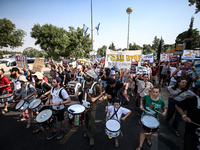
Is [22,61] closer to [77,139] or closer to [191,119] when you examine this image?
[77,139]

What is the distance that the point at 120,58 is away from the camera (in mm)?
6570

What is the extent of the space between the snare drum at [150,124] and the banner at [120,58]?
13.1ft

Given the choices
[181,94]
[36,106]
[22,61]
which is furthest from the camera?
[22,61]

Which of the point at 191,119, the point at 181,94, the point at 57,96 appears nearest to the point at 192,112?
the point at 191,119

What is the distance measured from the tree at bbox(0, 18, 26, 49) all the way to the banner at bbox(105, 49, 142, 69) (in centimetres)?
2458

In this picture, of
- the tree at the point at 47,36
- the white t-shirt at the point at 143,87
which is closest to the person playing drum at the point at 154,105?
the white t-shirt at the point at 143,87

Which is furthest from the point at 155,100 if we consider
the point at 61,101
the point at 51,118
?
the point at 51,118

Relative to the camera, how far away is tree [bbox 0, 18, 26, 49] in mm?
20641

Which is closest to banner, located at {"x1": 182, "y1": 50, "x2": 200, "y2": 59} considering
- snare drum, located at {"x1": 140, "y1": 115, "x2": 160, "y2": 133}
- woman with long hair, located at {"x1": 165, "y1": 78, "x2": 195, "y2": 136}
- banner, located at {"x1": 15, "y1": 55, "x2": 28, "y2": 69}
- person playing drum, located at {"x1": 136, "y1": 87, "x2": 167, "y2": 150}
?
woman with long hair, located at {"x1": 165, "y1": 78, "x2": 195, "y2": 136}

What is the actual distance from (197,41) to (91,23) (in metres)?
48.2

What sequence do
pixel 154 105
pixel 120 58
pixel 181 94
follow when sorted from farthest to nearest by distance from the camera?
pixel 120 58
pixel 181 94
pixel 154 105

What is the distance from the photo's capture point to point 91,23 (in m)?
15.0

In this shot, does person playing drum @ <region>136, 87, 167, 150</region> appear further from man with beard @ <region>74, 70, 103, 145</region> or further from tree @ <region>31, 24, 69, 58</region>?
tree @ <region>31, 24, 69, 58</region>

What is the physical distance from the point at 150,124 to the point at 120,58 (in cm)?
464
